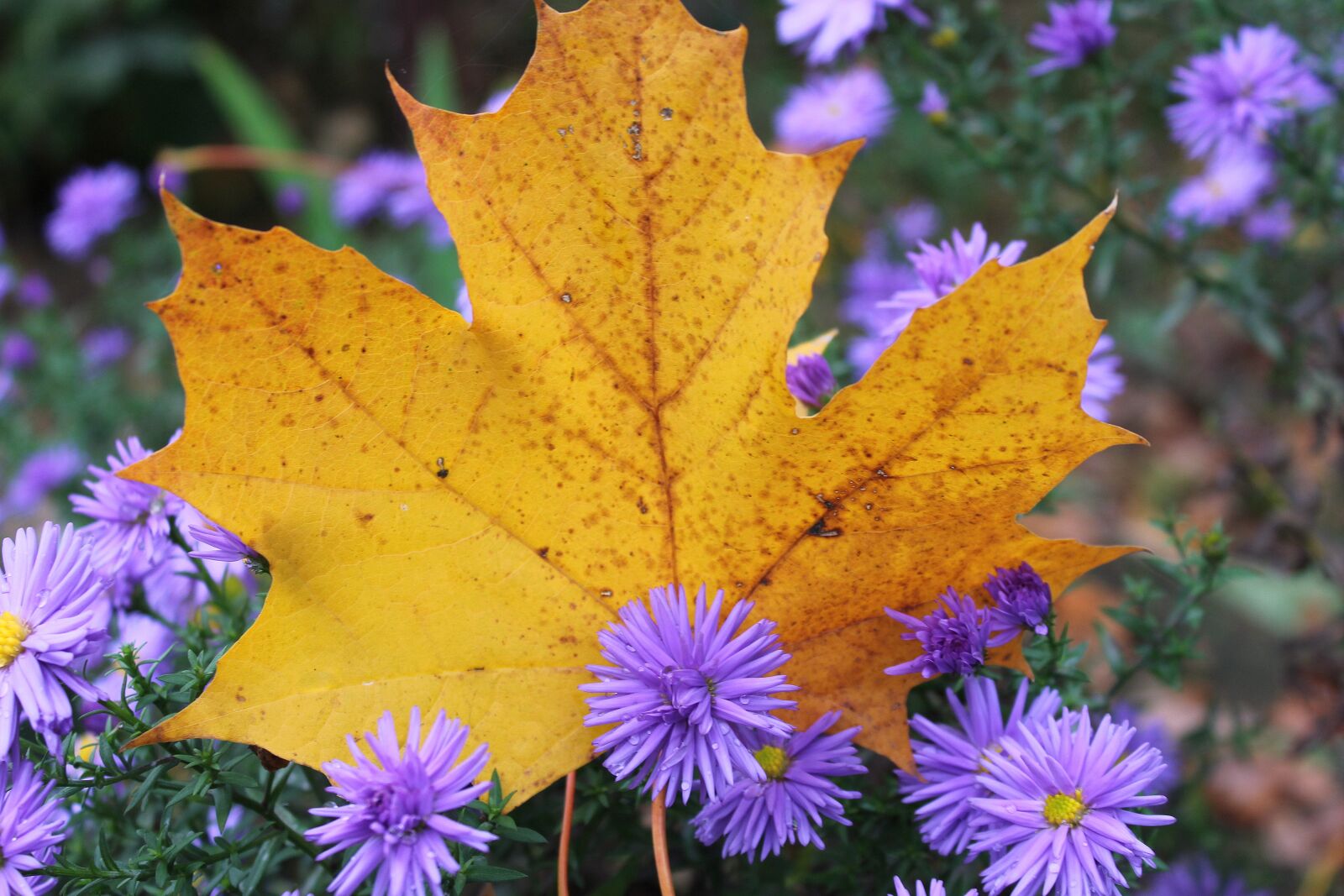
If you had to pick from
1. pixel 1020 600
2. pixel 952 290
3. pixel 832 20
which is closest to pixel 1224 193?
pixel 832 20

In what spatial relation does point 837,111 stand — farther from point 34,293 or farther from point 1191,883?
point 34,293

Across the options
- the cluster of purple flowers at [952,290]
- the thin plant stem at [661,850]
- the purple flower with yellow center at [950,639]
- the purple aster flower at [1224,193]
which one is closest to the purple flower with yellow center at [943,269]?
the cluster of purple flowers at [952,290]

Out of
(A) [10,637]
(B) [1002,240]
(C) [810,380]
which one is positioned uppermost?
(B) [1002,240]

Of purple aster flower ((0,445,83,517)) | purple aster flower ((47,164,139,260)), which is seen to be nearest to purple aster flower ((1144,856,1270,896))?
purple aster flower ((0,445,83,517))

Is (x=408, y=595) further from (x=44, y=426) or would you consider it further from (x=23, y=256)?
(x=23, y=256)

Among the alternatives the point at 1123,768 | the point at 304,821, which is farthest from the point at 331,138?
the point at 1123,768

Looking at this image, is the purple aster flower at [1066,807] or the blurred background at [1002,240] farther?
the blurred background at [1002,240]

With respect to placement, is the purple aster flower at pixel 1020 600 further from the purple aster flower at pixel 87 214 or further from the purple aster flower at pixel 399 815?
the purple aster flower at pixel 87 214
